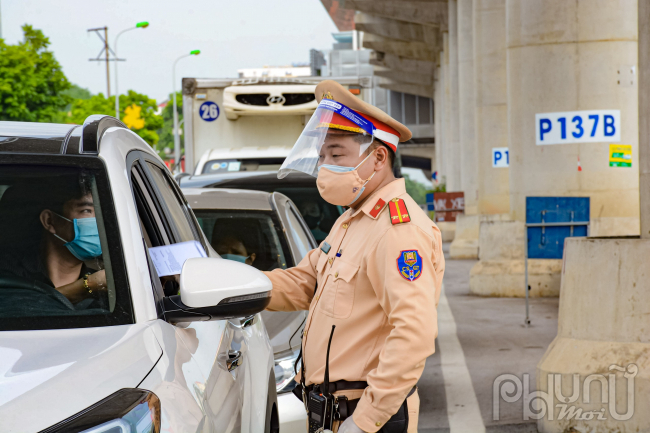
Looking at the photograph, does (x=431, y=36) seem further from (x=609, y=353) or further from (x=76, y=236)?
(x=76, y=236)

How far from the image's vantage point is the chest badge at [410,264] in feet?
8.38

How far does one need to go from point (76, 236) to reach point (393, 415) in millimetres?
1137

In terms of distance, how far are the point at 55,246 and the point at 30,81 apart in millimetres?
46221

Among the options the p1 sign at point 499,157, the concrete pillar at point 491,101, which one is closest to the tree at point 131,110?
the concrete pillar at point 491,101

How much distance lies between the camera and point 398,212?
8.77ft

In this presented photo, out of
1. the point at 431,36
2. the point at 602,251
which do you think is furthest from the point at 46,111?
the point at 602,251

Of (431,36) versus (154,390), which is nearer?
(154,390)

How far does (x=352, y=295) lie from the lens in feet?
8.95

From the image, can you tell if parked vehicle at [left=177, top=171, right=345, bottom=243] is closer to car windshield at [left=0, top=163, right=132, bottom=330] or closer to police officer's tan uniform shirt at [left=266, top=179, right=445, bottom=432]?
police officer's tan uniform shirt at [left=266, top=179, right=445, bottom=432]

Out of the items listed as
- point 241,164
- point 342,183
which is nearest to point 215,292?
point 342,183

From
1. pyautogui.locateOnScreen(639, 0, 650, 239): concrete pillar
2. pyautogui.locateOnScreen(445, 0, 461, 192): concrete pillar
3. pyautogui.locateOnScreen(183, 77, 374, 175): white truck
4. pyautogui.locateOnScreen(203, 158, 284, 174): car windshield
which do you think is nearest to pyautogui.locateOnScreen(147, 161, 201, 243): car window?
pyautogui.locateOnScreen(639, 0, 650, 239): concrete pillar

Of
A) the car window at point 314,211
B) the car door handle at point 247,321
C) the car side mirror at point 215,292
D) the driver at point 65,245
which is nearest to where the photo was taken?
the car side mirror at point 215,292

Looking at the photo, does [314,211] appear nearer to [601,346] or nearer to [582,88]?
[601,346]

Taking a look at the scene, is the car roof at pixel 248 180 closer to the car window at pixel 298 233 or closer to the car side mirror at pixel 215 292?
the car window at pixel 298 233
